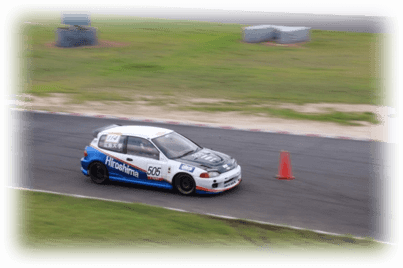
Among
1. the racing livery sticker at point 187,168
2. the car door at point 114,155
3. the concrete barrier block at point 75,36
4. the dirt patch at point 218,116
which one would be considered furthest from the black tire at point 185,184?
the concrete barrier block at point 75,36

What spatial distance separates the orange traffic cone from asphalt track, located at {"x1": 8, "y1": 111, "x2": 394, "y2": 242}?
223mm

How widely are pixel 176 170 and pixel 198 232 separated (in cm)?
247

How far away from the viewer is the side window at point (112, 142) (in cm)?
1258

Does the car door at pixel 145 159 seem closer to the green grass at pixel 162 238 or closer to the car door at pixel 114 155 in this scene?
the car door at pixel 114 155

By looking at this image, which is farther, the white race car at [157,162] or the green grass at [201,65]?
the green grass at [201,65]

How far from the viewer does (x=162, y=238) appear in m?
9.40

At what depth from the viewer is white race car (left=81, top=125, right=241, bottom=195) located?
11.8 m

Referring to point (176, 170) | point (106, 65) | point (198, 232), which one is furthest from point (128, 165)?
point (106, 65)

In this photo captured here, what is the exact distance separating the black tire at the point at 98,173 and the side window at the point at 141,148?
885mm

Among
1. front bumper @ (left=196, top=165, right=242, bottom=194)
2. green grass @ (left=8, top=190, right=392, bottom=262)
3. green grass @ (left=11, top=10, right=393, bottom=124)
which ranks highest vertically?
green grass @ (left=11, top=10, right=393, bottom=124)

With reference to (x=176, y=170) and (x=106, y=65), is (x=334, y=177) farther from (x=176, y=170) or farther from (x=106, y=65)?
(x=106, y=65)

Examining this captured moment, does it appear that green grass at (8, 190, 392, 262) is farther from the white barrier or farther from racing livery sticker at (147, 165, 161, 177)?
the white barrier

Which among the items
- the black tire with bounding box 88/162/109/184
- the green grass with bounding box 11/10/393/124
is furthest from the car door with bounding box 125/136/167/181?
the green grass with bounding box 11/10/393/124

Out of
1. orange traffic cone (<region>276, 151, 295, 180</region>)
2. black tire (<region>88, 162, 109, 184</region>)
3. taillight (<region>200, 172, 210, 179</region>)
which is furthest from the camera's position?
orange traffic cone (<region>276, 151, 295, 180</region>)
